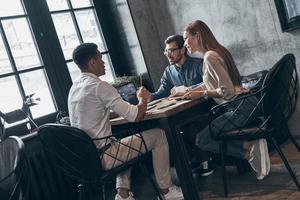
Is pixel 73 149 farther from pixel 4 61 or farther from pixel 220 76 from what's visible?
pixel 4 61

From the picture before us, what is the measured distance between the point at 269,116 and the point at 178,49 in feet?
4.27

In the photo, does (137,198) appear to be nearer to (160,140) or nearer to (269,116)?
(160,140)

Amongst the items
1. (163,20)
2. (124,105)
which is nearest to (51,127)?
(124,105)

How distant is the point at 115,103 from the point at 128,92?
1.62 m

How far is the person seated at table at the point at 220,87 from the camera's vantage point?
2604 mm

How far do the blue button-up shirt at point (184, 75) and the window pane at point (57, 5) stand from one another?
1494mm

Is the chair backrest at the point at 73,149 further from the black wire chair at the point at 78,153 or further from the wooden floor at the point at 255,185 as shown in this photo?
the wooden floor at the point at 255,185

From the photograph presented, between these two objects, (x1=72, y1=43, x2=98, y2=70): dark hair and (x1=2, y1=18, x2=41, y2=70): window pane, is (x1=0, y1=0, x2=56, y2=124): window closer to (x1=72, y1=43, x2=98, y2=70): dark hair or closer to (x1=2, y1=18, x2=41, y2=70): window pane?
(x1=2, y1=18, x2=41, y2=70): window pane

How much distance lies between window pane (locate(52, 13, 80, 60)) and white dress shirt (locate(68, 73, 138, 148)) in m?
1.57

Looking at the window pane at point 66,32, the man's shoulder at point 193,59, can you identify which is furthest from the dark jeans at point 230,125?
the window pane at point 66,32

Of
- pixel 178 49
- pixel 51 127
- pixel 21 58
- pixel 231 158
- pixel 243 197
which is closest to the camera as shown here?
pixel 51 127

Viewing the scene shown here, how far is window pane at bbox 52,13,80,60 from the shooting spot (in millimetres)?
4059

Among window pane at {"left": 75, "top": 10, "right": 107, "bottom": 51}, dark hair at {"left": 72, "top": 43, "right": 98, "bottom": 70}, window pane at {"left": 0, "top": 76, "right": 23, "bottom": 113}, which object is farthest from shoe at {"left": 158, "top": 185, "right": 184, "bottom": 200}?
window pane at {"left": 75, "top": 10, "right": 107, "bottom": 51}

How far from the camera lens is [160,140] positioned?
110 inches
